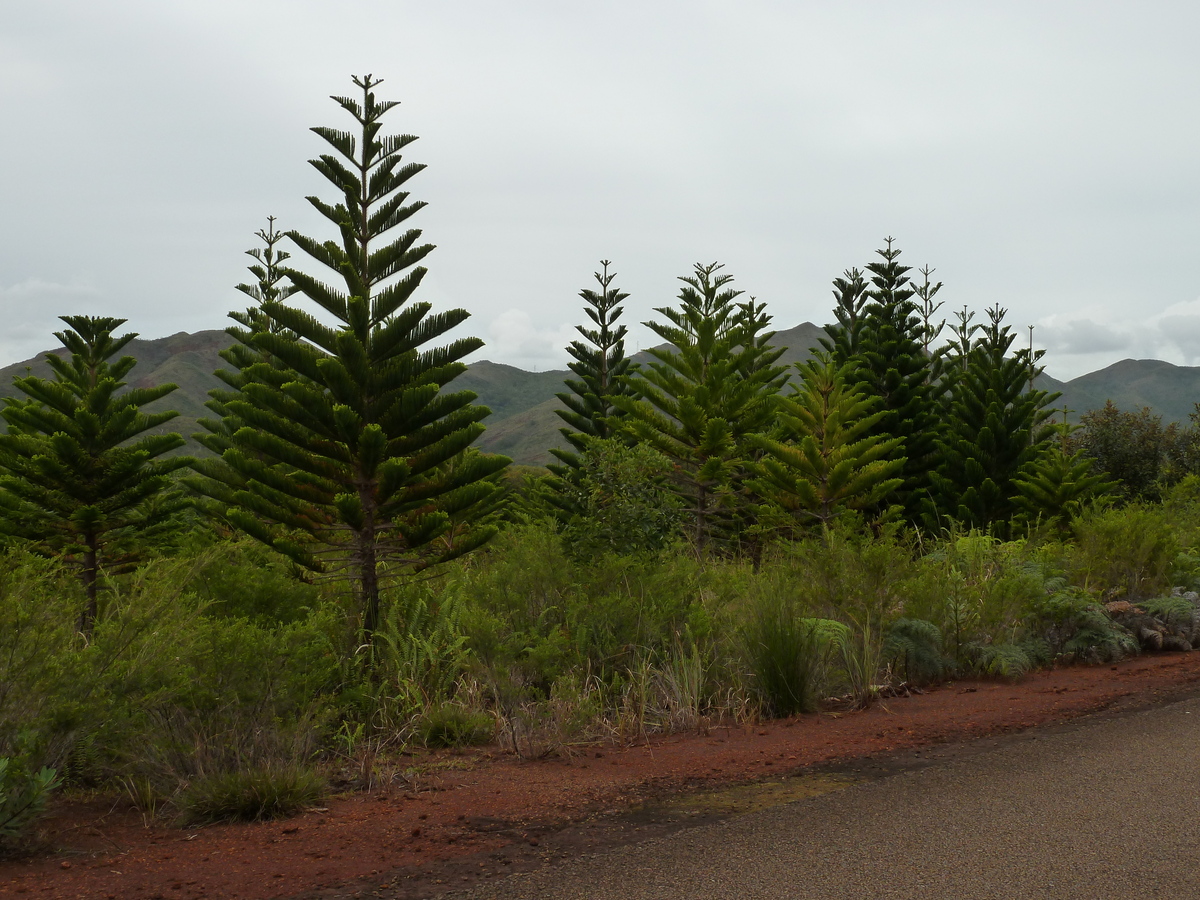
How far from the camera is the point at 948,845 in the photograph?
391 centimetres

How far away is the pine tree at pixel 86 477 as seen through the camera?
1113 cm

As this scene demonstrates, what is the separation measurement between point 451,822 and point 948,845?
213 centimetres

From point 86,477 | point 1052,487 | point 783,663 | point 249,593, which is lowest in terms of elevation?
point 783,663

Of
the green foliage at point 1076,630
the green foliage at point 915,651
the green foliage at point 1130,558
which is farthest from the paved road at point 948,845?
the green foliage at point 1130,558

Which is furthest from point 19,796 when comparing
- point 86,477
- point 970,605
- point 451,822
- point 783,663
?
point 86,477

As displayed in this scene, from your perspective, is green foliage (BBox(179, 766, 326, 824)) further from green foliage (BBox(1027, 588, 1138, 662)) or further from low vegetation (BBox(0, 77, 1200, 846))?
green foliage (BBox(1027, 588, 1138, 662))

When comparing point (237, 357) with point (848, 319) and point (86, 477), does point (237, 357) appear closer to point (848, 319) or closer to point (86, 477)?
point (86, 477)

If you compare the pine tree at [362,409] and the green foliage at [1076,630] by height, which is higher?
the pine tree at [362,409]

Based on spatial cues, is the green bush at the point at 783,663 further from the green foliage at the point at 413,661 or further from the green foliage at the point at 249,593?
the green foliage at the point at 249,593

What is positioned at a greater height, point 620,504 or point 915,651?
point 620,504

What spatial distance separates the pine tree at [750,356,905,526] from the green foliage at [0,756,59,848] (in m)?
14.3

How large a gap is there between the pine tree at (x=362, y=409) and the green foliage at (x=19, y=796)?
4714 mm

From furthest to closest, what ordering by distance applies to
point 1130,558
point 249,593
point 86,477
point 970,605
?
point 86,477, point 1130,558, point 970,605, point 249,593

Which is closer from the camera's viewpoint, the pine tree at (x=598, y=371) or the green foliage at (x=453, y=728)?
the green foliage at (x=453, y=728)
